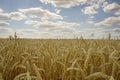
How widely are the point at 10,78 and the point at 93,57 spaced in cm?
116

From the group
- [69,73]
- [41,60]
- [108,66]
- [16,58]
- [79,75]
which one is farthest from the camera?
[16,58]

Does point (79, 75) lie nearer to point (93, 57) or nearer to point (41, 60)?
point (93, 57)

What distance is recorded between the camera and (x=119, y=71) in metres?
2.19

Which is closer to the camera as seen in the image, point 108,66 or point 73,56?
point 108,66

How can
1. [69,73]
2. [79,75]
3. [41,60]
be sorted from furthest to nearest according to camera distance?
[41,60] → [69,73] → [79,75]

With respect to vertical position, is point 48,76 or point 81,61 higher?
point 81,61

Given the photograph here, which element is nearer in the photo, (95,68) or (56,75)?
(95,68)

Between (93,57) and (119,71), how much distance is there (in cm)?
50

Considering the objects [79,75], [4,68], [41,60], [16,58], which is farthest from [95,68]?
[16,58]

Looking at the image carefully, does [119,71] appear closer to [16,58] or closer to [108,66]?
[108,66]

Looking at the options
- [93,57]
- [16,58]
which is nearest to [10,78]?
[16,58]

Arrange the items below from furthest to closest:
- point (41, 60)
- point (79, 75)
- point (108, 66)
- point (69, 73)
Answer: point (41, 60), point (108, 66), point (69, 73), point (79, 75)

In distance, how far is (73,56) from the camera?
3143mm

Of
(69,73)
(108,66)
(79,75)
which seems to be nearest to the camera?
(79,75)
